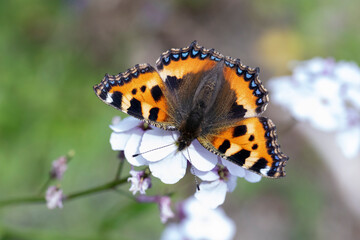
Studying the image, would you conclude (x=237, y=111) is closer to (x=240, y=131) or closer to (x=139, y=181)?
(x=240, y=131)

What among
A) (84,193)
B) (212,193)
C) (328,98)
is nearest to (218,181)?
(212,193)

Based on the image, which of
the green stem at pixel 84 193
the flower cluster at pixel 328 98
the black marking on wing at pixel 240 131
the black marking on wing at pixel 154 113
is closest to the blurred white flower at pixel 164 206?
the green stem at pixel 84 193

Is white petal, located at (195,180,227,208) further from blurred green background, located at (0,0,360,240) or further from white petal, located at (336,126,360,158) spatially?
white petal, located at (336,126,360,158)

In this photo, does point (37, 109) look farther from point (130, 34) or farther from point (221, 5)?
point (221, 5)

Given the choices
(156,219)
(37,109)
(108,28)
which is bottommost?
(156,219)

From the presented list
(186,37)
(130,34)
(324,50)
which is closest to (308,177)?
(324,50)
